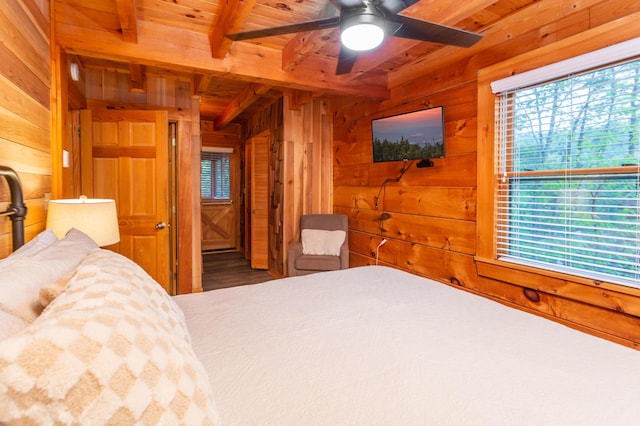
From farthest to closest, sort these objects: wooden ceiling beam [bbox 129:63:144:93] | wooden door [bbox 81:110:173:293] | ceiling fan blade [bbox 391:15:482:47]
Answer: wooden door [bbox 81:110:173:293] < wooden ceiling beam [bbox 129:63:144:93] < ceiling fan blade [bbox 391:15:482:47]

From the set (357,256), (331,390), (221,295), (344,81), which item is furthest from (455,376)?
(357,256)

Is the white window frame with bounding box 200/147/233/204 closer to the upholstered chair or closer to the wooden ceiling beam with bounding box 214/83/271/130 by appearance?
the wooden ceiling beam with bounding box 214/83/271/130

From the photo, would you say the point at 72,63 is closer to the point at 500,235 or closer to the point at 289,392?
the point at 289,392

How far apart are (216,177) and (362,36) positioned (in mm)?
5886

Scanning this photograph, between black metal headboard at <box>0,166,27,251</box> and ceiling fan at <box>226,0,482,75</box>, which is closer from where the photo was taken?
black metal headboard at <box>0,166,27,251</box>

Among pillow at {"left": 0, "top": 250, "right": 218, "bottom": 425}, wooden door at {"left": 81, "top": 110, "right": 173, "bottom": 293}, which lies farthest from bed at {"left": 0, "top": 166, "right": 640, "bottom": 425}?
wooden door at {"left": 81, "top": 110, "right": 173, "bottom": 293}

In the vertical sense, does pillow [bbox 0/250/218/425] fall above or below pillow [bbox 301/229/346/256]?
above

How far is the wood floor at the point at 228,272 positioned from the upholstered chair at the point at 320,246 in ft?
3.61

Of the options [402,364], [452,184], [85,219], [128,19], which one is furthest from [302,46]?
[402,364]

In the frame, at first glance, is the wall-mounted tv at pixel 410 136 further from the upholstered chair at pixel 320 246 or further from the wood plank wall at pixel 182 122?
the wood plank wall at pixel 182 122

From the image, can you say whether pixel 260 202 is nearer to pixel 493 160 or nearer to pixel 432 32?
pixel 493 160

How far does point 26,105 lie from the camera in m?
1.76

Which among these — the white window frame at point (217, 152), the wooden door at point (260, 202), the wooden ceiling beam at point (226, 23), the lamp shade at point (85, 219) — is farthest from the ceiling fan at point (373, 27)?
the white window frame at point (217, 152)

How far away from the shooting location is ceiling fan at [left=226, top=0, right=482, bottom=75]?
159 centimetres
